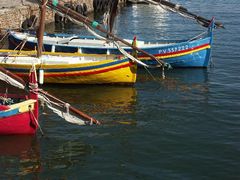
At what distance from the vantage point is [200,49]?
36812 mm

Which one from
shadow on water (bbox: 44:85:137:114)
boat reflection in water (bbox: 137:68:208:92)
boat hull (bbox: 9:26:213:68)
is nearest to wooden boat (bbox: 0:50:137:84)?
shadow on water (bbox: 44:85:137:114)

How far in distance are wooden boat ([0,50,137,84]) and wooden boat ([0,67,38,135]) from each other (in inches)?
333

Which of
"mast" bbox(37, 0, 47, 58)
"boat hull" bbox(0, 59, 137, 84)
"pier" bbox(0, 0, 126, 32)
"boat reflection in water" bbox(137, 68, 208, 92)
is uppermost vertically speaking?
"pier" bbox(0, 0, 126, 32)

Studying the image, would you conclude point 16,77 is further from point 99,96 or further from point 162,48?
point 162,48

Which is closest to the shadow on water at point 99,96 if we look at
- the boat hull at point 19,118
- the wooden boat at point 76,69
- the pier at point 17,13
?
the wooden boat at point 76,69

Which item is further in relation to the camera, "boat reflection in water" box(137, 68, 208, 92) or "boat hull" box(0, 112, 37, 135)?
"boat reflection in water" box(137, 68, 208, 92)

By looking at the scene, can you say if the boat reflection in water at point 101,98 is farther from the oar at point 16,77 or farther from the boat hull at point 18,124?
the oar at point 16,77

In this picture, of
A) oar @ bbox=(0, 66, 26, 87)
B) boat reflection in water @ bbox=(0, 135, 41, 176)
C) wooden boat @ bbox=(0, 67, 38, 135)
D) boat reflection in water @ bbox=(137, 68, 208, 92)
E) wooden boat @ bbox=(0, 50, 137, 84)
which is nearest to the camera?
boat reflection in water @ bbox=(0, 135, 41, 176)

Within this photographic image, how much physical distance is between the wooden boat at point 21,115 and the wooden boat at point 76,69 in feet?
27.7

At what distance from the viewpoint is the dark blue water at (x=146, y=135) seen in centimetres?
1972

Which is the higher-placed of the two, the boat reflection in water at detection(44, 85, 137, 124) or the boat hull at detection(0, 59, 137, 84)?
the boat hull at detection(0, 59, 137, 84)

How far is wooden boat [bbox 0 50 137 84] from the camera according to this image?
30.8 metres

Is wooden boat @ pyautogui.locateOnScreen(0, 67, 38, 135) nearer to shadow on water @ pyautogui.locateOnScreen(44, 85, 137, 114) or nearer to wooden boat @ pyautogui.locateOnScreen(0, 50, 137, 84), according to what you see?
shadow on water @ pyautogui.locateOnScreen(44, 85, 137, 114)

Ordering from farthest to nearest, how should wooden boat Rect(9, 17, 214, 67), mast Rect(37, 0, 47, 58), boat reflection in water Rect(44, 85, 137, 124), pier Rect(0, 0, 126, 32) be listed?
pier Rect(0, 0, 126, 32) < wooden boat Rect(9, 17, 214, 67) < mast Rect(37, 0, 47, 58) < boat reflection in water Rect(44, 85, 137, 124)
